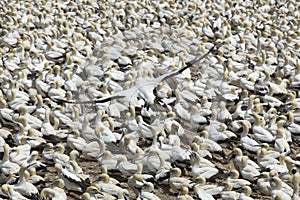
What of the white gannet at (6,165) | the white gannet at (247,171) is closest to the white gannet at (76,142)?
the white gannet at (6,165)

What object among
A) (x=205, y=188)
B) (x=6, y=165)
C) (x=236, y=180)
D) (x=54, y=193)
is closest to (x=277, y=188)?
(x=236, y=180)

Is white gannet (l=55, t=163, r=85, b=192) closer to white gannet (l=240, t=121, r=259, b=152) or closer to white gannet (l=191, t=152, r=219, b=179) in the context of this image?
white gannet (l=191, t=152, r=219, b=179)

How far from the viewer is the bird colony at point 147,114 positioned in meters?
5.74

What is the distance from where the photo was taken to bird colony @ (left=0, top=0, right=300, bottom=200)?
5738 millimetres

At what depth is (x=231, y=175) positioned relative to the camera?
307 inches

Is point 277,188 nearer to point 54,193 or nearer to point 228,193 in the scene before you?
point 228,193

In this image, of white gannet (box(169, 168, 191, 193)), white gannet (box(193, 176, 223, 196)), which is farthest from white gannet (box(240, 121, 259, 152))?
white gannet (box(169, 168, 191, 193))

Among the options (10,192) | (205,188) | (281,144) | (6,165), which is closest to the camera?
(10,192)

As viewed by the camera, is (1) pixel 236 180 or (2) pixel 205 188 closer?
(2) pixel 205 188

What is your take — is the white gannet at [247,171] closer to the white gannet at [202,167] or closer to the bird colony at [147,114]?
the bird colony at [147,114]

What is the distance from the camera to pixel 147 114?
8086 millimetres

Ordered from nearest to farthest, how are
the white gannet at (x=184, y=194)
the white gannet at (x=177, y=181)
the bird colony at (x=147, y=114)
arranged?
the bird colony at (x=147, y=114) → the white gannet at (x=184, y=194) → the white gannet at (x=177, y=181)

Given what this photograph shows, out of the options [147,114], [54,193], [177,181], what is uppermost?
[147,114]

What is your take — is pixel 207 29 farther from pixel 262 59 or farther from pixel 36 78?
pixel 36 78
